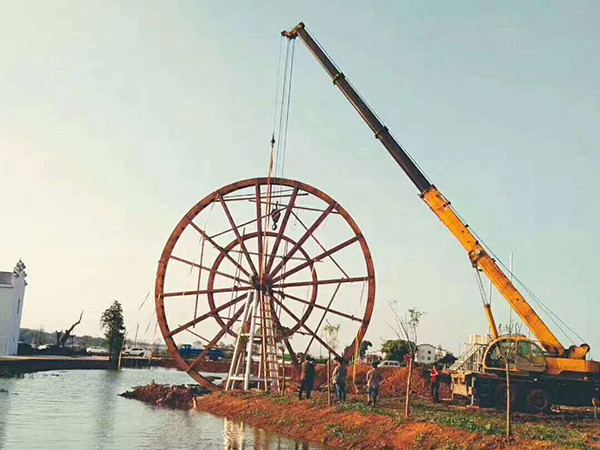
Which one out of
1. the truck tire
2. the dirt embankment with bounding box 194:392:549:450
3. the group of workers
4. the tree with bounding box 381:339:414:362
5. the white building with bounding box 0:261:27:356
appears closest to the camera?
the dirt embankment with bounding box 194:392:549:450

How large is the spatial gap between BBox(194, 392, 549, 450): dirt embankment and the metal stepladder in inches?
105

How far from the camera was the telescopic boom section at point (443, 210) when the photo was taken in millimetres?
24859

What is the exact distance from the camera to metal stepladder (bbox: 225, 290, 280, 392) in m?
28.8

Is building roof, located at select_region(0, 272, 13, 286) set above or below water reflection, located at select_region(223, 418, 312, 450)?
above

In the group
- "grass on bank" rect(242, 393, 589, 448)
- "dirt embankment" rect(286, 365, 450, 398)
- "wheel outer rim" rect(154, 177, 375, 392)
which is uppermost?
"wheel outer rim" rect(154, 177, 375, 392)

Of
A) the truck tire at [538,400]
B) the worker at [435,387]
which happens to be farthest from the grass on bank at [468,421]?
the truck tire at [538,400]

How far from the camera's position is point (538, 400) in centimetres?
2442

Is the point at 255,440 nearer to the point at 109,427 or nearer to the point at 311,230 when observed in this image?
the point at 109,427

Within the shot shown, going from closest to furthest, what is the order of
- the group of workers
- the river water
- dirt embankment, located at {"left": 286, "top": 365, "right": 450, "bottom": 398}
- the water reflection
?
the water reflection → the river water → the group of workers → dirt embankment, located at {"left": 286, "top": 365, "right": 450, "bottom": 398}

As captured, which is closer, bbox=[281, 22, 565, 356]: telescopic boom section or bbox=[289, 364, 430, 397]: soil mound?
bbox=[281, 22, 565, 356]: telescopic boom section

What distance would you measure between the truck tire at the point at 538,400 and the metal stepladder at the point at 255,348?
10.2 meters

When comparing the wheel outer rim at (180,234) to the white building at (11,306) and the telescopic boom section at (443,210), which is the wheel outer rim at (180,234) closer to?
the telescopic boom section at (443,210)

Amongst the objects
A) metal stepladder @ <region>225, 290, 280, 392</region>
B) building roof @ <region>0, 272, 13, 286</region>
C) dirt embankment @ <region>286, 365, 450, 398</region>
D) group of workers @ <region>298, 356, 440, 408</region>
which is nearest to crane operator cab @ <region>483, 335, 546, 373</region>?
group of workers @ <region>298, 356, 440, 408</region>

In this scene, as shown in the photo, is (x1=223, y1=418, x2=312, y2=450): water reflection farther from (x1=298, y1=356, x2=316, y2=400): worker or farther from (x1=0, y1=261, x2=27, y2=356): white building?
(x1=0, y1=261, x2=27, y2=356): white building
